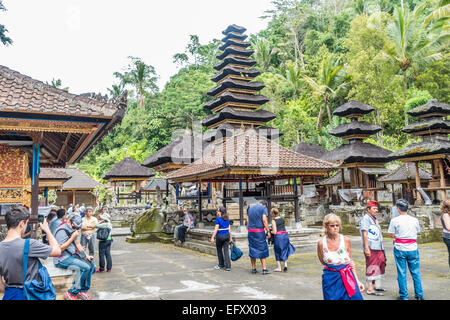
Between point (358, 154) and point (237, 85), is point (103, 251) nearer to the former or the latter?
point (358, 154)

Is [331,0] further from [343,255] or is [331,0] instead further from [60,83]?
[343,255]

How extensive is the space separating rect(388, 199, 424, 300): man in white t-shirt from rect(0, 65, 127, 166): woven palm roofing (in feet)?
17.2

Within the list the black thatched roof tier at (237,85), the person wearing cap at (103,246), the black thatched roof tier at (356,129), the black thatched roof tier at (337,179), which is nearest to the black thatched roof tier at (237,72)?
the black thatched roof tier at (237,85)

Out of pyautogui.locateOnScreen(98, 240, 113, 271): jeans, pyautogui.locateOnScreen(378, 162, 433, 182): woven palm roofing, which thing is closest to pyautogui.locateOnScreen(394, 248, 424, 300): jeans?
pyautogui.locateOnScreen(98, 240, 113, 271): jeans

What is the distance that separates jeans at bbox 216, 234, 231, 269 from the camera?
29.0ft

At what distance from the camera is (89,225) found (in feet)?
26.3

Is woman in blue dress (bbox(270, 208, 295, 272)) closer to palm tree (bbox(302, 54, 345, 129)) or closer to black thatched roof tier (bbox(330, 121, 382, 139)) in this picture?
black thatched roof tier (bbox(330, 121, 382, 139))

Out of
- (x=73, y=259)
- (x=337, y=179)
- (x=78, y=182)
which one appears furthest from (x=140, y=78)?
(x=73, y=259)

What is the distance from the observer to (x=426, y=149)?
1600 centimetres

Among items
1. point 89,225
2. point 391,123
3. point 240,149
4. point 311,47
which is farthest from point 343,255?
point 311,47

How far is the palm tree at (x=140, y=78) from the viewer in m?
55.9

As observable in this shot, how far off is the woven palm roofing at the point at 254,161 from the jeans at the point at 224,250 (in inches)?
108

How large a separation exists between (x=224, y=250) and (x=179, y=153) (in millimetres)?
14043

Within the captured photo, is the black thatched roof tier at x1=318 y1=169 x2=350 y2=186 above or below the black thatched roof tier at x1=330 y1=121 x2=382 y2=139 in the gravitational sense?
below
